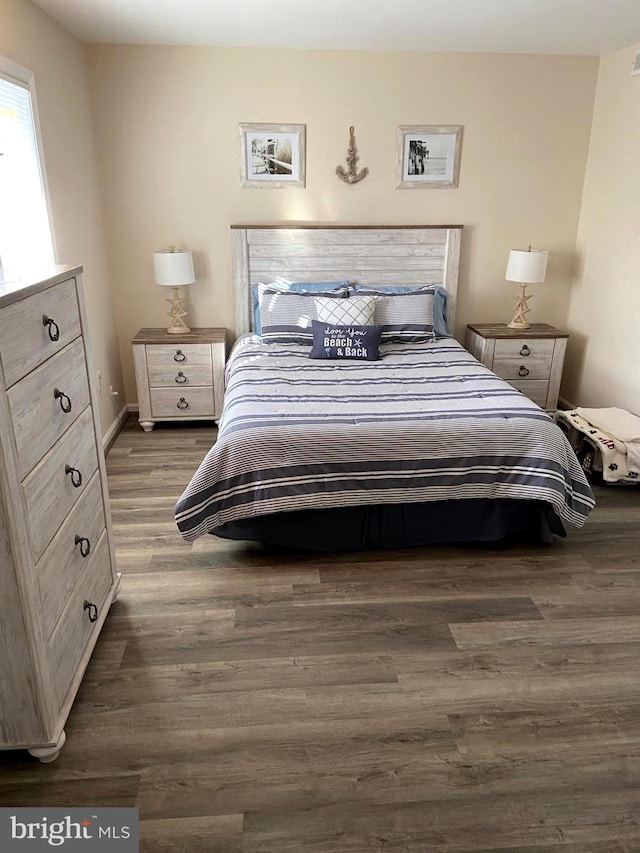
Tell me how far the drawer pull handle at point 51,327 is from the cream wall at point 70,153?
65.3 inches

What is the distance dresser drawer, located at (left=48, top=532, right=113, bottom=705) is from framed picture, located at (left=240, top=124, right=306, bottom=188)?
274 centimetres

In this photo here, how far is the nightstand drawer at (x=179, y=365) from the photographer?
4.05 m

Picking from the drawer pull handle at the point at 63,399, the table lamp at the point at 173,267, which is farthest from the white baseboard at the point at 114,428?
the drawer pull handle at the point at 63,399

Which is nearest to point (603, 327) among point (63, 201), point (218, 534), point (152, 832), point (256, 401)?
point (256, 401)

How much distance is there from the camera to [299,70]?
3.91m

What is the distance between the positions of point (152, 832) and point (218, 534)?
1.27m

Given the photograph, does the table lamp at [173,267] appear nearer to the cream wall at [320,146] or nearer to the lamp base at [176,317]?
the lamp base at [176,317]

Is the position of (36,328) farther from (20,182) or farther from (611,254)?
(611,254)

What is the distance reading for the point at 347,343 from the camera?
3684 mm

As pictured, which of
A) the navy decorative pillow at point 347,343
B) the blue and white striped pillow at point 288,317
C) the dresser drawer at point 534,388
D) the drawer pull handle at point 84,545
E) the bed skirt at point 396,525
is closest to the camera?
the drawer pull handle at point 84,545

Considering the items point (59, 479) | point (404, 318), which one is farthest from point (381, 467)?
point (404, 318)

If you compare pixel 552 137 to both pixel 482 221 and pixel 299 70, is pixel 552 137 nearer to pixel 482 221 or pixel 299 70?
pixel 482 221

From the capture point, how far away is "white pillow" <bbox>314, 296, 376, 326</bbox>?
3.83 metres

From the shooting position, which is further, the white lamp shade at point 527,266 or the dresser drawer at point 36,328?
the white lamp shade at point 527,266
